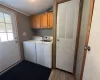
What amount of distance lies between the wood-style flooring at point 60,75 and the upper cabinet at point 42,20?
1.59 m

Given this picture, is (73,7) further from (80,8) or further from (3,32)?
(3,32)

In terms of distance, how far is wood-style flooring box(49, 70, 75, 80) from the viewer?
160 cm

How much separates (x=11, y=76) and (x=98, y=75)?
2030 mm

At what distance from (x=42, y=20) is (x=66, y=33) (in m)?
1.23

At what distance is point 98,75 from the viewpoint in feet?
2.30

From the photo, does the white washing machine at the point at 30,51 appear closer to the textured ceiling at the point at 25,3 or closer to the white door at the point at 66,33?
the white door at the point at 66,33

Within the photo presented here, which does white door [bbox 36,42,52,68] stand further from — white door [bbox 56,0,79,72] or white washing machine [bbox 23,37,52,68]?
white door [bbox 56,0,79,72]

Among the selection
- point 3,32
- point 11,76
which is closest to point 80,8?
point 3,32

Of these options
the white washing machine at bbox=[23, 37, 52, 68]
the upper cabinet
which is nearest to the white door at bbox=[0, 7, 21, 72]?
the white washing machine at bbox=[23, 37, 52, 68]

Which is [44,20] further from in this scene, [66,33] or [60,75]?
[60,75]

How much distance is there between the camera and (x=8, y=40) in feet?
6.41

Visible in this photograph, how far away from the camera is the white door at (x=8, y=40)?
178 cm

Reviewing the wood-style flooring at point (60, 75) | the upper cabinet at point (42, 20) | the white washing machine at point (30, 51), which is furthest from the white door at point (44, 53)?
the upper cabinet at point (42, 20)

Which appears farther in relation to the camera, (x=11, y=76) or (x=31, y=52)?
(x=31, y=52)
